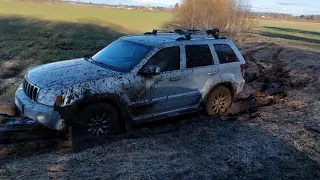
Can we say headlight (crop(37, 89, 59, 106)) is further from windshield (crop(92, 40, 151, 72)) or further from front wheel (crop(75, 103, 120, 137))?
windshield (crop(92, 40, 151, 72))

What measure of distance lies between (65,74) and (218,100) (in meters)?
3.61

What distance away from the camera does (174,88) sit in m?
7.17

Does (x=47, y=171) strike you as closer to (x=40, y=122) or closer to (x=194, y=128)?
(x=40, y=122)

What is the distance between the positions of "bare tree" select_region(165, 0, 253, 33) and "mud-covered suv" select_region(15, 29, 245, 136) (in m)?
29.7

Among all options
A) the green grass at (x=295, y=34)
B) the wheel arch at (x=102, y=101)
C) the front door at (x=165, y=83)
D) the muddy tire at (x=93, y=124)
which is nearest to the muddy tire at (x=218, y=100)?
the front door at (x=165, y=83)

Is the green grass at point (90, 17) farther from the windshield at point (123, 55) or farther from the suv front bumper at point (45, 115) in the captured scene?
the suv front bumper at point (45, 115)

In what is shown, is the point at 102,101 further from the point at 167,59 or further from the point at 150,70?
the point at 167,59

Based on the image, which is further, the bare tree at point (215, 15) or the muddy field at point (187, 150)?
the bare tree at point (215, 15)

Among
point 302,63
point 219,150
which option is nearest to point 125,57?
point 219,150

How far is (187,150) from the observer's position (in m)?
5.77

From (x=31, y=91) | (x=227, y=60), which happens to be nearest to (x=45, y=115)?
(x=31, y=91)

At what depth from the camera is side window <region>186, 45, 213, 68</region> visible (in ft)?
24.5

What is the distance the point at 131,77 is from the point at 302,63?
13.0 meters

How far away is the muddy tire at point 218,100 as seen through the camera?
803 centimetres
